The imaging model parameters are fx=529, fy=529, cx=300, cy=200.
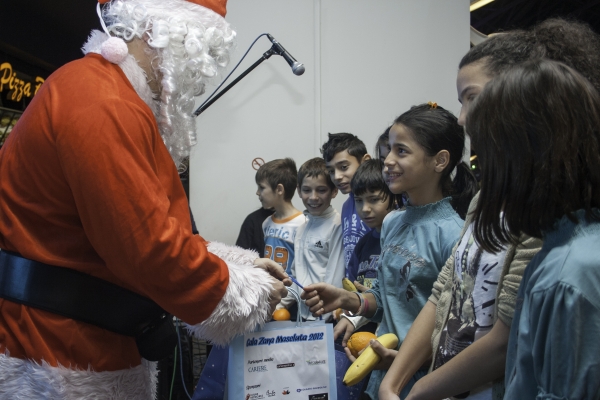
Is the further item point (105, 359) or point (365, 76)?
point (365, 76)

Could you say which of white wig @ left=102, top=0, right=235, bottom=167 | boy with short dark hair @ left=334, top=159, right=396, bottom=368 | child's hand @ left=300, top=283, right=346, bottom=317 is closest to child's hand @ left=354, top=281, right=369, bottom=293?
boy with short dark hair @ left=334, top=159, right=396, bottom=368

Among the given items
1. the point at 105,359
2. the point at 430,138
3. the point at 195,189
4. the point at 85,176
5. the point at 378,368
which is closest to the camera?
the point at 85,176

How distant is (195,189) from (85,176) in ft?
10.3

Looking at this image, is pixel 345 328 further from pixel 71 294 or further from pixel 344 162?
pixel 344 162

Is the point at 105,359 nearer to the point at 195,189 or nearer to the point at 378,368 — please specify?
the point at 378,368

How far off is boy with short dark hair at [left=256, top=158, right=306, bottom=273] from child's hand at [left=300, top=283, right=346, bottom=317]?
177 centimetres

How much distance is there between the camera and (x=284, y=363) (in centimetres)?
150

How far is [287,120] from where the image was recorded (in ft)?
14.2

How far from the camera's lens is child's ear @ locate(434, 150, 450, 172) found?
189 centimetres

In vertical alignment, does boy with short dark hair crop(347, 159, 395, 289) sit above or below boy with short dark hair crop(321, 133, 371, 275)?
below

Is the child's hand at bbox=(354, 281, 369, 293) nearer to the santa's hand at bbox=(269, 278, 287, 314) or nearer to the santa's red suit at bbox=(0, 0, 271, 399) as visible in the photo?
the santa's hand at bbox=(269, 278, 287, 314)

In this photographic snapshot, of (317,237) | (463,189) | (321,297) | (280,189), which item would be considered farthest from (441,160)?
(280,189)

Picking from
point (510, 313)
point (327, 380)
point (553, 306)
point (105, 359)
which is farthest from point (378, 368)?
point (553, 306)

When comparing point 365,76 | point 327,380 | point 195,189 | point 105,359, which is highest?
point 365,76
